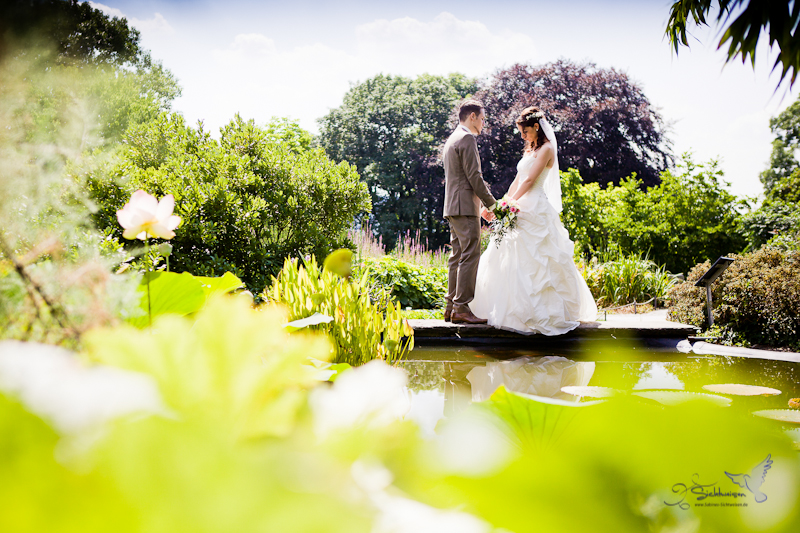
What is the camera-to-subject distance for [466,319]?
5145mm

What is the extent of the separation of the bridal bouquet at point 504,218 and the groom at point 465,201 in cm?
10

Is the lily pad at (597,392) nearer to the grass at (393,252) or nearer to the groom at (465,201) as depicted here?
the groom at (465,201)

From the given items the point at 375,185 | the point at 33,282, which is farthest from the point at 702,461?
the point at 375,185

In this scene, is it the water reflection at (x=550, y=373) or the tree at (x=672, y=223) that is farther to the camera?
the tree at (x=672, y=223)

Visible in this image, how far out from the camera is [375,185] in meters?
21.3

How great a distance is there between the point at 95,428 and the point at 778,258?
698 cm

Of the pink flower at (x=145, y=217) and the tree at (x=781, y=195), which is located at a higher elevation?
the tree at (x=781, y=195)

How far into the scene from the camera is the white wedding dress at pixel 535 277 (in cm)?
483

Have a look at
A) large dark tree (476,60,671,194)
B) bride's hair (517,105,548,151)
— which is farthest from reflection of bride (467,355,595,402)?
large dark tree (476,60,671,194)

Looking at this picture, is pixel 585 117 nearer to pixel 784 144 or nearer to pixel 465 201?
pixel 784 144

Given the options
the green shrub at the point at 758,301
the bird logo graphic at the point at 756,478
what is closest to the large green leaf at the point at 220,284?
the bird logo graphic at the point at 756,478

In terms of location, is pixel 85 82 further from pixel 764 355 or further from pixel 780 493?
pixel 764 355

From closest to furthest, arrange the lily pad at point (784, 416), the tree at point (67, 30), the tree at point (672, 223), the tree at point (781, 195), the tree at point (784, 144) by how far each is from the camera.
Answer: the tree at point (67, 30) → the lily pad at point (784, 416) → the tree at point (781, 195) → the tree at point (672, 223) → the tree at point (784, 144)

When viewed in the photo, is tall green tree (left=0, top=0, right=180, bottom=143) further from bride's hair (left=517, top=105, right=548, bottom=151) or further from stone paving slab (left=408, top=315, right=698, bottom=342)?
bride's hair (left=517, top=105, right=548, bottom=151)
